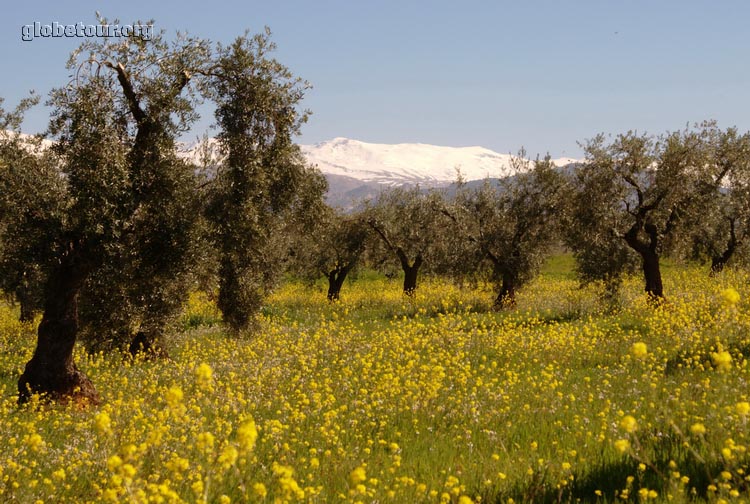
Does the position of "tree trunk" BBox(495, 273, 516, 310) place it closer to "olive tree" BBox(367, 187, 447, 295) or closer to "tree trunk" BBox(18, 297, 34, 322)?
"olive tree" BBox(367, 187, 447, 295)

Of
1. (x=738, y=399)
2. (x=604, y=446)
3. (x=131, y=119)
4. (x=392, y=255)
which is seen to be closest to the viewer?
(x=604, y=446)

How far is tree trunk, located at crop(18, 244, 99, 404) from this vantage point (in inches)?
483

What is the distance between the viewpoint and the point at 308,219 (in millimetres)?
14867

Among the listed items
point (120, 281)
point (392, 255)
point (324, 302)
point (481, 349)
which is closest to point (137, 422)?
point (120, 281)

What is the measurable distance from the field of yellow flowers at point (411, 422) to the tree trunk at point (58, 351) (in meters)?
0.77

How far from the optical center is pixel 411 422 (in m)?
9.33

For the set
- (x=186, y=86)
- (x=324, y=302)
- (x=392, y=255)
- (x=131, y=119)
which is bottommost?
(x=324, y=302)

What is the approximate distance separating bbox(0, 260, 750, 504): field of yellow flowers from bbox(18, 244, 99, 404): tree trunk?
0.77m

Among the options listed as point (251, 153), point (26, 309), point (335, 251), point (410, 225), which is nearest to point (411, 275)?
point (410, 225)

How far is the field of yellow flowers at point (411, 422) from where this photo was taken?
5.69 meters

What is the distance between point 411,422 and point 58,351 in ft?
26.2

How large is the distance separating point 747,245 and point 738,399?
29708 millimetres

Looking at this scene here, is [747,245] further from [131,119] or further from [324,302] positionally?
[131,119]

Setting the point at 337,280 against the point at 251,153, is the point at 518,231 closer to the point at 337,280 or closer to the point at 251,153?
the point at 337,280
